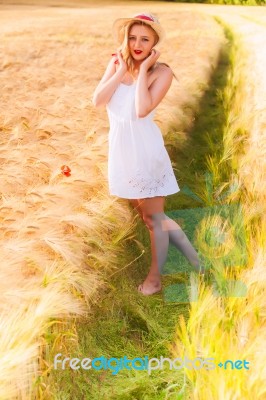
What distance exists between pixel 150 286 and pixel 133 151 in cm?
62

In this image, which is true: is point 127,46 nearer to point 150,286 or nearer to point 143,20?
point 143,20

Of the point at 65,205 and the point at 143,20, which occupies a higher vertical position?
the point at 143,20

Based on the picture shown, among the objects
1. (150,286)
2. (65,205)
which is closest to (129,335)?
(150,286)

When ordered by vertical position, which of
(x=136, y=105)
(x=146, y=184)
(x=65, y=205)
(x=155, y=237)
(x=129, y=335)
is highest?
(x=136, y=105)

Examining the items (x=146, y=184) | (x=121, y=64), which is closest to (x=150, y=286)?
(x=146, y=184)

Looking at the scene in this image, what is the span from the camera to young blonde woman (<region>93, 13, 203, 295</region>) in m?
2.37

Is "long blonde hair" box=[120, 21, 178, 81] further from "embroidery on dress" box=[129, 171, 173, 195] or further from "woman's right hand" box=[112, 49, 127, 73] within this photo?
"embroidery on dress" box=[129, 171, 173, 195]

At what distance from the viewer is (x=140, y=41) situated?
7.80 ft

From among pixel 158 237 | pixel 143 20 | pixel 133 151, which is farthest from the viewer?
pixel 158 237

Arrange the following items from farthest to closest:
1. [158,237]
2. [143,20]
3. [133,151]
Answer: [158,237], [133,151], [143,20]

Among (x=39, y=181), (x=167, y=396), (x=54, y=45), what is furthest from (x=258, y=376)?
(x=54, y=45)

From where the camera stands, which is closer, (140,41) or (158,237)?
(140,41)

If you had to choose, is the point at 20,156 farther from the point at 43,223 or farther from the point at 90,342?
the point at 90,342

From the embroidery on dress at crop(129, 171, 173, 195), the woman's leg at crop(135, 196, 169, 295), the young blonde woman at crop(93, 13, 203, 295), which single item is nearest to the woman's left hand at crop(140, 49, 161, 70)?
the young blonde woman at crop(93, 13, 203, 295)
